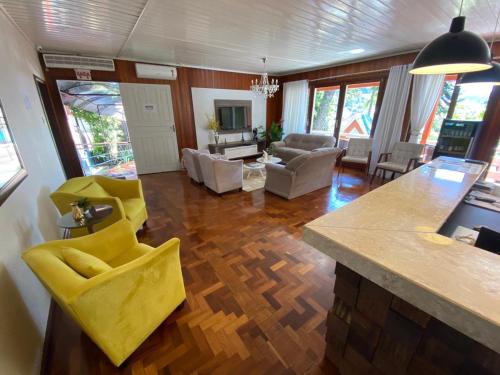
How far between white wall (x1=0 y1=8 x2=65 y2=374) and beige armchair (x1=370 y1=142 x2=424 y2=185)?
487 cm

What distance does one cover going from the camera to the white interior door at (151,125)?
464 centimetres

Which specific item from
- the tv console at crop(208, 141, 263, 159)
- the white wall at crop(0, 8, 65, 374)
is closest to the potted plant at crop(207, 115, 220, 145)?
the tv console at crop(208, 141, 263, 159)

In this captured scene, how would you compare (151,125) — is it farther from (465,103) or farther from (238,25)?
(465,103)

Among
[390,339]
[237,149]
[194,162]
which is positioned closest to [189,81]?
[237,149]

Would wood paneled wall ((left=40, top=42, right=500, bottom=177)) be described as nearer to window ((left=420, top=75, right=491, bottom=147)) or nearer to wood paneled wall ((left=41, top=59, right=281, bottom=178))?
wood paneled wall ((left=41, top=59, right=281, bottom=178))

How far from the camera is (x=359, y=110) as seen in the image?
16.8 feet

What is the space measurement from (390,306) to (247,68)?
597 centimetres

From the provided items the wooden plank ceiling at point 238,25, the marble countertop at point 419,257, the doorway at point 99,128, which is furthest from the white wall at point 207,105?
the marble countertop at point 419,257

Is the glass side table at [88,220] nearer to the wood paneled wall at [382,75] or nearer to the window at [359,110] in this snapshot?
the wood paneled wall at [382,75]

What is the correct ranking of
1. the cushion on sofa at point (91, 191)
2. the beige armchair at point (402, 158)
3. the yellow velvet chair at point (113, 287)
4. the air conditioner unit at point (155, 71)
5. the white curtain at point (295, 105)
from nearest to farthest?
1. the yellow velvet chair at point (113, 287)
2. the cushion on sofa at point (91, 191)
3. the beige armchair at point (402, 158)
4. the air conditioner unit at point (155, 71)
5. the white curtain at point (295, 105)

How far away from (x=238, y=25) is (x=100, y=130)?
579 cm

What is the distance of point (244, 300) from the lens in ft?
5.66

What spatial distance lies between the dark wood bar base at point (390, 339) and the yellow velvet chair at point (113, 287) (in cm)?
104

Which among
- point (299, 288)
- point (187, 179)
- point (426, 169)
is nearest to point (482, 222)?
point (426, 169)
